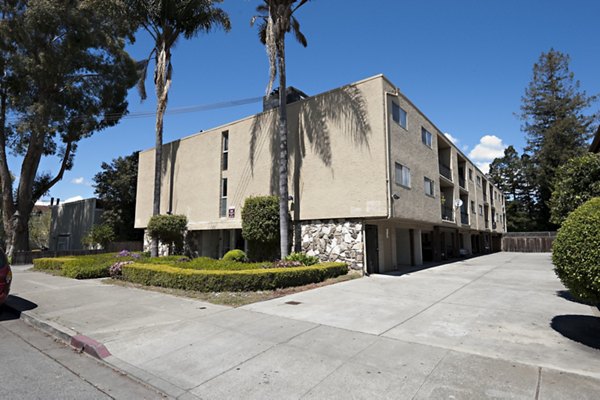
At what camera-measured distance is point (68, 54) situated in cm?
2362

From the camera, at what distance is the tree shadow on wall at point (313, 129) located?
15.5 meters

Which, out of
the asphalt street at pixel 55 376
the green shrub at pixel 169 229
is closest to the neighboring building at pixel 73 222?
the green shrub at pixel 169 229

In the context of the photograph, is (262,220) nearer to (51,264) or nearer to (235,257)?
(235,257)

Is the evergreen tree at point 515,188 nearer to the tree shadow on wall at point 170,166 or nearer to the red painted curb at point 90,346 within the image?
the tree shadow on wall at point 170,166

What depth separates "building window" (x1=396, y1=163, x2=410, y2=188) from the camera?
15.7 meters

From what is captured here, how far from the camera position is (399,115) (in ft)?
54.1

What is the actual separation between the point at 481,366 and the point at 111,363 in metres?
5.42

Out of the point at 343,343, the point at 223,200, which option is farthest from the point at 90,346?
the point at 223,200

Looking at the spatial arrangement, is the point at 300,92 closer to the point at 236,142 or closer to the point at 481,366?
the point at 236,142

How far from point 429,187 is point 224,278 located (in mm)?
14393

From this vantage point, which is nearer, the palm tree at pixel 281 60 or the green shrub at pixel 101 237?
the palm tree at pixel 281 60

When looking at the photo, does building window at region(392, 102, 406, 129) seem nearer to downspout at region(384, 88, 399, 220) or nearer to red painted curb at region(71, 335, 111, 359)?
downspout at region(384, 88, 399, 220)

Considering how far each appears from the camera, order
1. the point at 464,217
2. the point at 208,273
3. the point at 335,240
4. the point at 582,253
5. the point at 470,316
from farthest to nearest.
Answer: the point at 464,217, the point at 335,240, the point at 208,273, the point at 470,316, the point at 582,253

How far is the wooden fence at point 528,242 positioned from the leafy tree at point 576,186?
33577 millimetres
